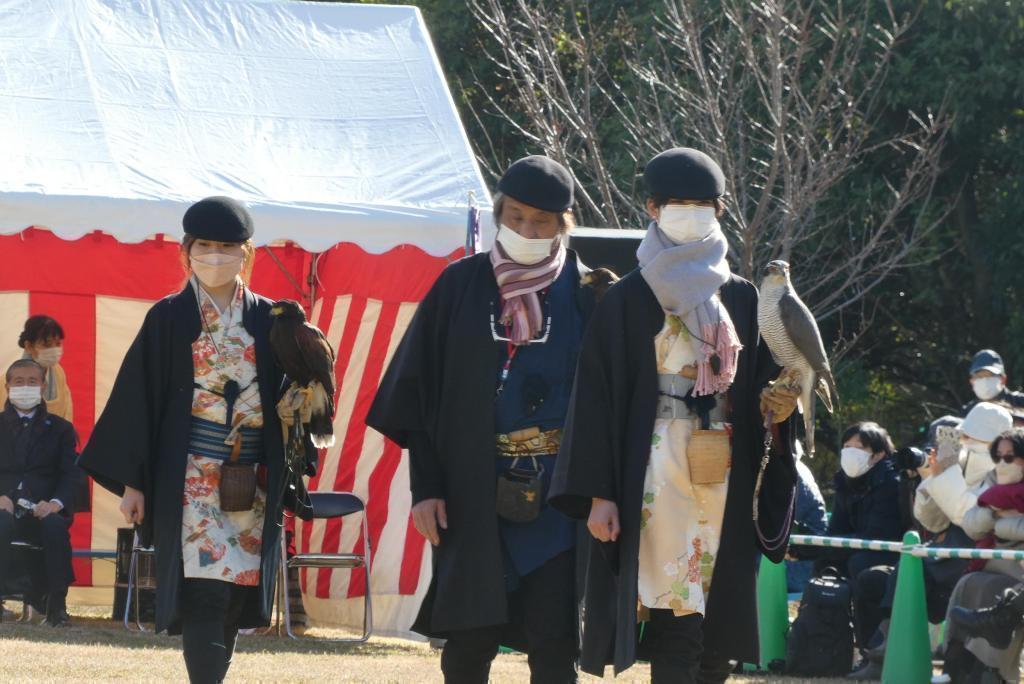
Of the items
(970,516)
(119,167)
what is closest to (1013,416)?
(970,516)

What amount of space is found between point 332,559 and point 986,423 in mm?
3563

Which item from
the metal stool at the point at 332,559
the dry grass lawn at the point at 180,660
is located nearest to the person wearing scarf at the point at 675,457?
the dry grass lawn at the point at 180,660

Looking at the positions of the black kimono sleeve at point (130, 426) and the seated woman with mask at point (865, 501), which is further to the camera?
the seated woman with mask at point (865, 501)

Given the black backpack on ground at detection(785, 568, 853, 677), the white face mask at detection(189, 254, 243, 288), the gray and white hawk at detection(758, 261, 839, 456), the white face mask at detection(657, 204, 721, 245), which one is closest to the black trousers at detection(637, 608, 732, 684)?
the gray and white hawk at detection(758, 261, 839, 456)

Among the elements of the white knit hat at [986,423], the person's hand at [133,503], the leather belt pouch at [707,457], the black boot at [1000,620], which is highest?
the white knit hat at [986,423]

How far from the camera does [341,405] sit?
957 centimetres

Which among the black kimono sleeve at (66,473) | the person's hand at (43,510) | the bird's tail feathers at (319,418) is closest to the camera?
the bird's tail feathers at (319,418)

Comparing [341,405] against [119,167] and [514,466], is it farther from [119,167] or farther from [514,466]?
[514,466]

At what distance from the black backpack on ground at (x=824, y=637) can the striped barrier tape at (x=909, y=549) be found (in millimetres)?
244

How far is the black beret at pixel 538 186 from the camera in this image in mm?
4531

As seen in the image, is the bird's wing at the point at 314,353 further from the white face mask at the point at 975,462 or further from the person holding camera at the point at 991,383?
the person holding camera at the point at 991,383

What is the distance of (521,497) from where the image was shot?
14.4 ft

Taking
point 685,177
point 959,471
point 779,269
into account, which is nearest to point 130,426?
point 685,177

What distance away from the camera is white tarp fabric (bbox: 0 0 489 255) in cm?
798
